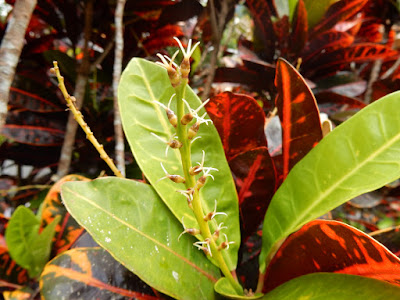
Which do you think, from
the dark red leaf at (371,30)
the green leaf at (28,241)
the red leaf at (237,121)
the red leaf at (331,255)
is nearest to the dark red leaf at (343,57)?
the dark red leaf at (371,30)

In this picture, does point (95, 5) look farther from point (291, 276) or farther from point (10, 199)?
point (291, 276)

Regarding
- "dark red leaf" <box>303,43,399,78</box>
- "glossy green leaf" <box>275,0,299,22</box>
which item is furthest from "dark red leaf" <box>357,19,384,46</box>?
"glossy green leaf" <box>275,0,299,22</box>

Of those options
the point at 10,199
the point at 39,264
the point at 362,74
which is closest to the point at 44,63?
the point at 10,199

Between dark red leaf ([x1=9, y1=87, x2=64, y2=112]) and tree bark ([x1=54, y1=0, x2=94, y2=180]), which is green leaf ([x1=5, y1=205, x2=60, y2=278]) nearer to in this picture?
tree bark ([x1=54, y1=0, x2=94, y2=180])

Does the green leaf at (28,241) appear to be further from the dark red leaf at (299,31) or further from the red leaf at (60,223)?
the dark red leaf at (299,31)

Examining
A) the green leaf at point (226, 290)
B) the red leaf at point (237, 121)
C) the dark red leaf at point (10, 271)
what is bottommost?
the dark red leaf at point (10, 271)

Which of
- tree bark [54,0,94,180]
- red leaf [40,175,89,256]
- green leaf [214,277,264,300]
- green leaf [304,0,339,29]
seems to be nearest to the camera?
green leaf [214,277,264,300]
